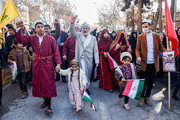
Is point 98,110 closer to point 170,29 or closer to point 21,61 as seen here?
point 170,29

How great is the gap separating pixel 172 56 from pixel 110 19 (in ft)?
130

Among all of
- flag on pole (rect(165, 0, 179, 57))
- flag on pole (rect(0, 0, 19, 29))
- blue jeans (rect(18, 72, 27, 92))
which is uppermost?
flag on pole (rect(0, 0, 19, 29))

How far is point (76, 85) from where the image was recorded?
4.19m

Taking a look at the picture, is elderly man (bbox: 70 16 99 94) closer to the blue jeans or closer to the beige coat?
the beige coat

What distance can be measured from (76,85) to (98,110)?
2.55 feet

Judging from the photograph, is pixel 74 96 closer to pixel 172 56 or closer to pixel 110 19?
pixel 172 56

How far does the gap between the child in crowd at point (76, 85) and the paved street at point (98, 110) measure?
0.75 feet

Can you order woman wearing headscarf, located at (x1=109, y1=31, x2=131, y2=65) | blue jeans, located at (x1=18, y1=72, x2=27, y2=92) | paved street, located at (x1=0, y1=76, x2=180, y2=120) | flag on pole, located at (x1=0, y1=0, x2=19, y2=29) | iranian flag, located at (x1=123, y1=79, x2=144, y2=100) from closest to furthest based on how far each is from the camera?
paved street, located at (x1=0, y1=76, x2=180, y2=120)
iranian flag, located at (x1=123, y1=79, x2=144, y2=100)
flag on pole, located at (x1=0, y1=0, x2=19, y2=29)
blue jeans, located at (x1=18, y1=72, x2=27, y2=92)
woman wearing headscarf, located at (x1=109, y1=31, x2=131, y2=65)

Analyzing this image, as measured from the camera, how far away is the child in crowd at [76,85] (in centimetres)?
409

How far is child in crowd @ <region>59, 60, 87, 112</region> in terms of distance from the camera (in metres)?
4.09

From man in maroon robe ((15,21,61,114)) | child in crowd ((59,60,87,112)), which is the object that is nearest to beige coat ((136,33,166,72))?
child in crowd ((59,60,87,112))

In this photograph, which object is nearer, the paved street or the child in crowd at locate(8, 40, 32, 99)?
the paved street

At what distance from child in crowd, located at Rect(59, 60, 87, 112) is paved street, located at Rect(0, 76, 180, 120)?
230mm

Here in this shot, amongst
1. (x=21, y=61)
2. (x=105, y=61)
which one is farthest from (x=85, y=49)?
(x=21, y=61)
